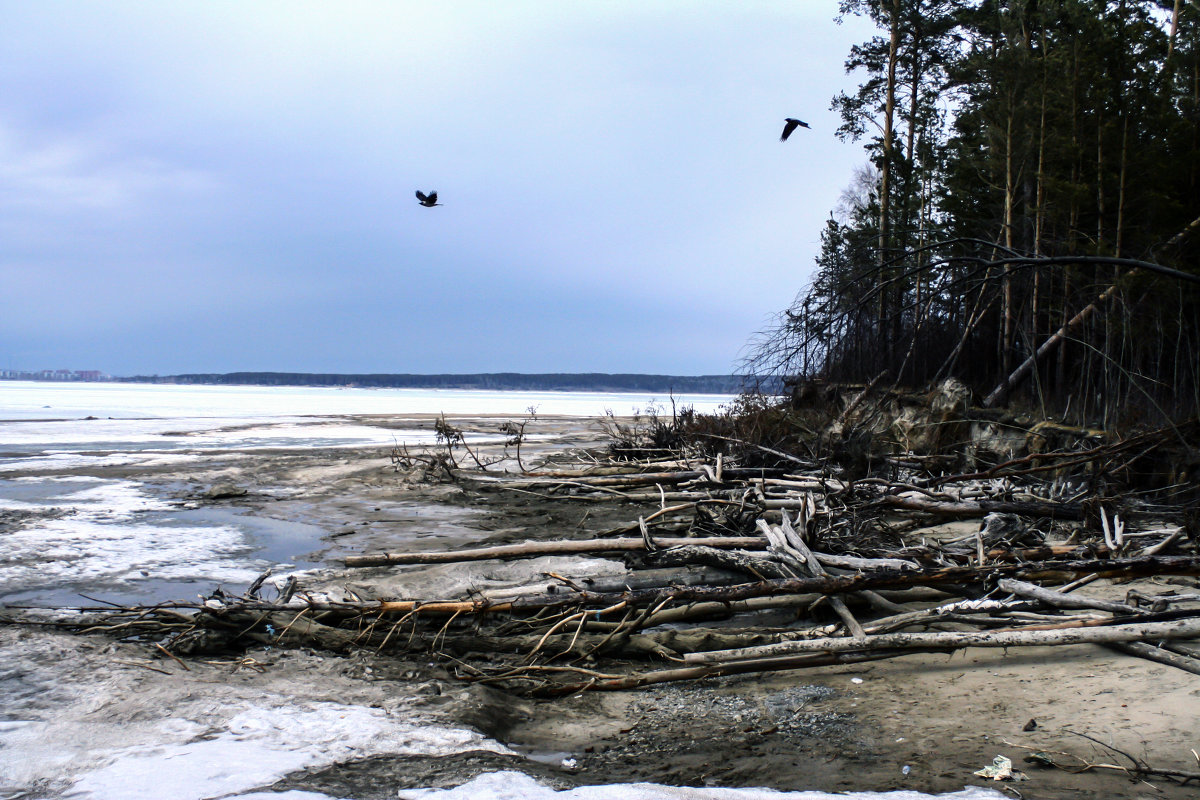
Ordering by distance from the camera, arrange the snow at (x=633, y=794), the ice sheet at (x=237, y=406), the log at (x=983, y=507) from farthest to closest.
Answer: the ice sheet at (x=237, y=406)
the log at (x=983, y=507)
the snow at (x=633, y=794)

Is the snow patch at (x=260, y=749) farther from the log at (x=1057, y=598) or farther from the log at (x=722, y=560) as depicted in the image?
the log at (x=1057, y=598)

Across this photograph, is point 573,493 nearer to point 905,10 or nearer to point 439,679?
point 439,679

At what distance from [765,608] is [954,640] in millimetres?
1345

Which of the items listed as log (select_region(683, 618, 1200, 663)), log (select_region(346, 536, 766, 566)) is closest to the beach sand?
log (select_region(683, 618, 1200, 663))

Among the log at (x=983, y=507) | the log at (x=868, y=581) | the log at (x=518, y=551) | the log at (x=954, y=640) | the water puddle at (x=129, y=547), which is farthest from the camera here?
the log at (x=983, y=507)

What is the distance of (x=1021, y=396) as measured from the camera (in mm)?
15547

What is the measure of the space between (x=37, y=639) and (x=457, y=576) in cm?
284

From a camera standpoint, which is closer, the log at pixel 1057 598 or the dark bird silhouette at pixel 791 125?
the log at pixel 1057 598

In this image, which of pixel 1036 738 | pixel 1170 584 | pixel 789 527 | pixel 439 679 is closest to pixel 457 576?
pixel 439 679

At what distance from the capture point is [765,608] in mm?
5367

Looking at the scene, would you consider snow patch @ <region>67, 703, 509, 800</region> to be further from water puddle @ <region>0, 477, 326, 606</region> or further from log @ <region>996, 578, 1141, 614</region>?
log @ <region>996, 578, 1141, 614</region>

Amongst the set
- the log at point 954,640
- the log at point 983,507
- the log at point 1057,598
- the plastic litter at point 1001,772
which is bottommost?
the plastic litter at point 1001,772

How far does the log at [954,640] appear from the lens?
160 inches

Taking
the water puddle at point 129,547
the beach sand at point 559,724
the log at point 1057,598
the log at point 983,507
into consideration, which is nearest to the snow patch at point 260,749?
the beach sand at point 559,724
